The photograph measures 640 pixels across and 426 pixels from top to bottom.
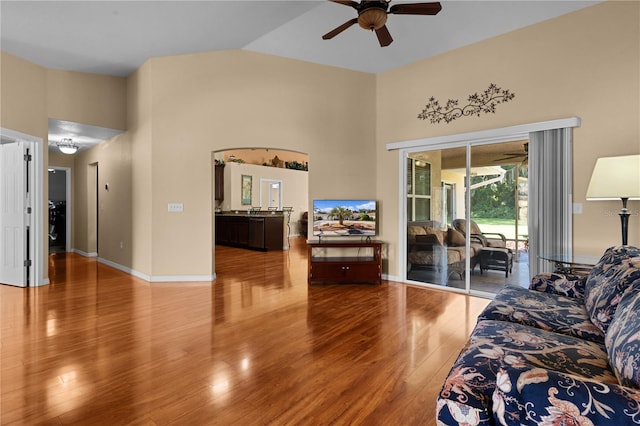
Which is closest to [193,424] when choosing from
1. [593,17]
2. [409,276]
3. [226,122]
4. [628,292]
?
[628,292]

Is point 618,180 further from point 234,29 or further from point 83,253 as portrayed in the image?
point 83,253

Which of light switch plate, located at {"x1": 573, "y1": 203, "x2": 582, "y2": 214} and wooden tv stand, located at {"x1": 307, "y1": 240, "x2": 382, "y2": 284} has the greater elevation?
light switch plate, located at {"x1": 573, "y1": 203, "x2": 582, "y2": 214}

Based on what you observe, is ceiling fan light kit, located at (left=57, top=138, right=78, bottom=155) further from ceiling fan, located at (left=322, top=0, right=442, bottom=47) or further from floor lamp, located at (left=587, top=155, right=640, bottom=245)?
floor lamp, located at (left=587, top=155, right=640, bottom=245)

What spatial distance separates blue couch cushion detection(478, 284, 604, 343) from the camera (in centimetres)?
186

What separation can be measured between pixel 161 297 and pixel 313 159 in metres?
2.83

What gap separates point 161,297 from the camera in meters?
4.17

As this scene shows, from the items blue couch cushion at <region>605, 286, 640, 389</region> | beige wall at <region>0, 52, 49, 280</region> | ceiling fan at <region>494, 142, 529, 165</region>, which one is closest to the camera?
blue couch cushion at <region>605, 286, 640, 389</region>

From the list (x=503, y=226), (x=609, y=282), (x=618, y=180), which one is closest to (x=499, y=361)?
(x=609, y=282)

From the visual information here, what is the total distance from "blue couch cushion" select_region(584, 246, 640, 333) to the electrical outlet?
15.7 feet

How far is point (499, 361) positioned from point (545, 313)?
3.07 feet

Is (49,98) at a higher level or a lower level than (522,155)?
higher

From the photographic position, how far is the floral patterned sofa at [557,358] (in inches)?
37.1

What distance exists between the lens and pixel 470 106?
4.46m

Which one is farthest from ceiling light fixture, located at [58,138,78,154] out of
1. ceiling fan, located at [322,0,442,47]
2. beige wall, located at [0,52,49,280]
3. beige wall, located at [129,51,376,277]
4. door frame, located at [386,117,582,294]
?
ceiling fan, located at [322,0,442,47]
